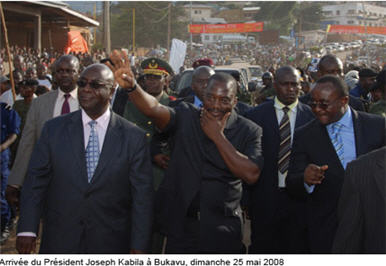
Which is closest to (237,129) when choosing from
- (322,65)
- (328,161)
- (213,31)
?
(328,161)

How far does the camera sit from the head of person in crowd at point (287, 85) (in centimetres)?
475

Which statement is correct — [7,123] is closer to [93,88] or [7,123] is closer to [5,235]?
[5,235]

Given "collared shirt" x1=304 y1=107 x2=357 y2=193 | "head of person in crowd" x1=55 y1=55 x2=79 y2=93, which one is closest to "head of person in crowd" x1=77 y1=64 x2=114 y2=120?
"head of person in crowd" x1=55 y1=55 x2=79 y2=93

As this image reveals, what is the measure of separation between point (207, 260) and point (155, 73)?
8.35 feet

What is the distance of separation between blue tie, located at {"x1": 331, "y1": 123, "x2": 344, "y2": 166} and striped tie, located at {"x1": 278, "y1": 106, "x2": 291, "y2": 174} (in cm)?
77

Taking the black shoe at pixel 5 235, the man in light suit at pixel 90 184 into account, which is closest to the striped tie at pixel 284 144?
the man in light suit at pixel 90 184

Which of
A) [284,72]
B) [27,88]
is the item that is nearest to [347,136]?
[284,72]

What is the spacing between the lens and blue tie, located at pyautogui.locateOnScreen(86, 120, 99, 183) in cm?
328

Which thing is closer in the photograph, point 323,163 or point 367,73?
point 323,163

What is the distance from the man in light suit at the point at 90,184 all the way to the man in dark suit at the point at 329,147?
4.20 ft

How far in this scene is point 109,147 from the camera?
331 centimetres

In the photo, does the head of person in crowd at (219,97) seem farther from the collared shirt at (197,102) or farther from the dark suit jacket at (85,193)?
the collared shirt at (197,102)

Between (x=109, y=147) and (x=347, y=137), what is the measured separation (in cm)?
185

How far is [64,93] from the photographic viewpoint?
4816mm
